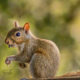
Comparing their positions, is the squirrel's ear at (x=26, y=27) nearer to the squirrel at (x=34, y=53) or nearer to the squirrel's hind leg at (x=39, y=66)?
the squirrel at (x=34, y=53)

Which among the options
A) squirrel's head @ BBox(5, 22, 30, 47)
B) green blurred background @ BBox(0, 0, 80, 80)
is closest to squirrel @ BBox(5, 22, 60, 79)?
squirrel's head @ BBox(5, 22, 30, 47)

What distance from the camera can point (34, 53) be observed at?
1.46 m

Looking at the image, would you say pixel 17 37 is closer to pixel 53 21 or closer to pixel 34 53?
pixel 34 53

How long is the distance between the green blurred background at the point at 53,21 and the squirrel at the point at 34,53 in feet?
1.31

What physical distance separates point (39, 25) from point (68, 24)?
0.77ft

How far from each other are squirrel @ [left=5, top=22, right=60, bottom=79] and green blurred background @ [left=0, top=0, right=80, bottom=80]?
398mm

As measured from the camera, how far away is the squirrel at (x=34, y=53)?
1434 mm

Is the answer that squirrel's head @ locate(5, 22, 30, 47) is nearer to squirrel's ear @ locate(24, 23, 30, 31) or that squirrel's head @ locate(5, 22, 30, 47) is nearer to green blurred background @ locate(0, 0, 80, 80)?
squirrel's ear @ locate(24, 23, 30, 31)

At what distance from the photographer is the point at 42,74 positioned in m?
1.43

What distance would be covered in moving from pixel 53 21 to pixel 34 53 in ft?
2.33

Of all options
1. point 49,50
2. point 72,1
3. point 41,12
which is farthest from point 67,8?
point 49,50

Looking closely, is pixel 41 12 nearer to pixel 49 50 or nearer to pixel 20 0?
pixel 20 0

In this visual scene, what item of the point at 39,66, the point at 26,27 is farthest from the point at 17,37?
the point at 39,66

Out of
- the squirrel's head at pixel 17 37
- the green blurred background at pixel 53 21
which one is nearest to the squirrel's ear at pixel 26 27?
the squirrel's head at pixel 17 37
